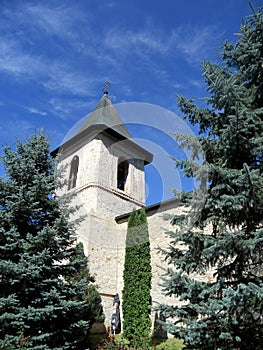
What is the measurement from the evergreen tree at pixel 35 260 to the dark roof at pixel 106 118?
969 centimetres

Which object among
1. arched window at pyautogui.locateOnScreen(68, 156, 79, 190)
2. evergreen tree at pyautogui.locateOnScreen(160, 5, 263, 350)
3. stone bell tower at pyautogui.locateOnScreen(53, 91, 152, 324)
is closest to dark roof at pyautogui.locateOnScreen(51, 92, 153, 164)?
stone bell tower at pyautogui.locateOnScreen(53, 91, 152, 324)

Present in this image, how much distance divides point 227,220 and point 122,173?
1320cm

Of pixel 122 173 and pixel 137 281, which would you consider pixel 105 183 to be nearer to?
pixel 122 173

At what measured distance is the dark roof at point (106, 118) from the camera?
1695cm

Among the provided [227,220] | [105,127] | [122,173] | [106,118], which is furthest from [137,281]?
[106,118]

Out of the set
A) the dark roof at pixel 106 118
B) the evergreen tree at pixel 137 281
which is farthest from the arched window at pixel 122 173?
the evergreen tree at pixel 137 281

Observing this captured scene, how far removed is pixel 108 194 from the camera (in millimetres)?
15352

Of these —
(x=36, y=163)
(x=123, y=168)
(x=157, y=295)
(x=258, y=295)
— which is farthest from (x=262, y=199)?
(x=123, y=168)

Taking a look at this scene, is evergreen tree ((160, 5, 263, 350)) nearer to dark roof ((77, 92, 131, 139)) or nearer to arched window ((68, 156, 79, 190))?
dark roof ((77, 92, 131, 139))

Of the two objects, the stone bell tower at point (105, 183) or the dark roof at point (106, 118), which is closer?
the stone bell tower at point (105, 183)

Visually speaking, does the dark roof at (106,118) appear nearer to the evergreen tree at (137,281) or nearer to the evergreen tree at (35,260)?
the evergreen tree at (137,281)

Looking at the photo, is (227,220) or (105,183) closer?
(227,220)

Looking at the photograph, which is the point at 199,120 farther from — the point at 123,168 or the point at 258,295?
the point at 123,168

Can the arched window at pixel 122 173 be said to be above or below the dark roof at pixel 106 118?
below
